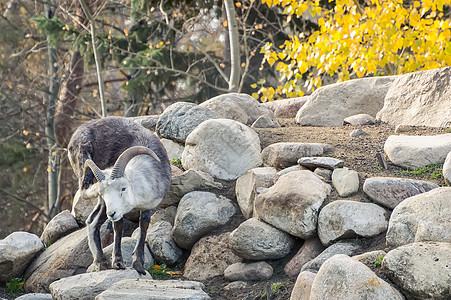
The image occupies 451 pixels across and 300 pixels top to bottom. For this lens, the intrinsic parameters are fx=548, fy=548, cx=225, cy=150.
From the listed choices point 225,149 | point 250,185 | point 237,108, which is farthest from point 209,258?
point 237,108

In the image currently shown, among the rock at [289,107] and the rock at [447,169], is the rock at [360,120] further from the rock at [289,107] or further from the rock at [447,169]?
the rock at [447,169]

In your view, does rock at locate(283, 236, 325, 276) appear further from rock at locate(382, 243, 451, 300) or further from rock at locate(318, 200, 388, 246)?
rock at locate(382, 243, 451, 300)

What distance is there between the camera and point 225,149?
6859 millimetres

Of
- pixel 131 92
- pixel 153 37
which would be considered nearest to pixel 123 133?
pixel 131 92

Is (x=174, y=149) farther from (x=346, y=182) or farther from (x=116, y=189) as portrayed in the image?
(x=346, y=182)

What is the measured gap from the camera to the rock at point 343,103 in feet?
27.1

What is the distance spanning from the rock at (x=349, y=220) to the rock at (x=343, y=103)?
10.4ft

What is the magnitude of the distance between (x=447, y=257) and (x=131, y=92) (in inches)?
426

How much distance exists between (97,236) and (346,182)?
265 centimetres

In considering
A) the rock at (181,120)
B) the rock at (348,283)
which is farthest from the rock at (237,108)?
the rock at (348,283)

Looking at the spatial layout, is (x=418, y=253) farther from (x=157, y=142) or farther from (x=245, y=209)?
(x=157, y=142)

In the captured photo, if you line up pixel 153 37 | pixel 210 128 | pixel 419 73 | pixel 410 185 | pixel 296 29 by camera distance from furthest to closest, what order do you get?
pixel 153 37 < pixel 296 29 < pixel 419 73 < pixel 210 128 < pixel 410 185

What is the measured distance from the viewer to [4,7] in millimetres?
17641

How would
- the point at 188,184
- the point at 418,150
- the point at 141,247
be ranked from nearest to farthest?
1. the point at 141,247
2. the point at 418,150
3. the point at 188,184
